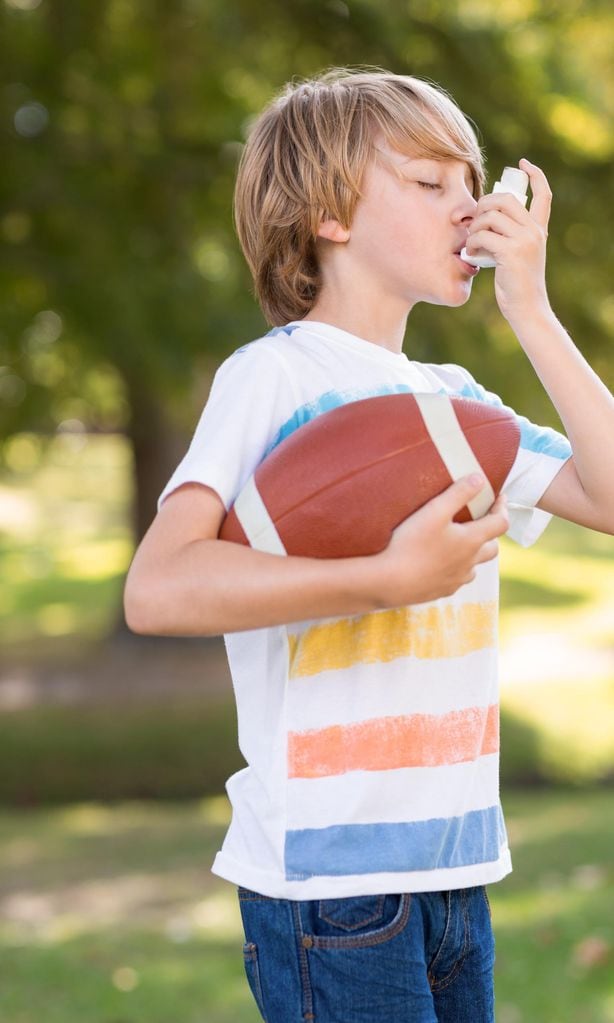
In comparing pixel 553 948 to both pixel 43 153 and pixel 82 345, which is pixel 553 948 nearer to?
pixel 82 345

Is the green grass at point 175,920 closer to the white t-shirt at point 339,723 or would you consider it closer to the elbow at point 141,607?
the white t-shirt at point 339,723

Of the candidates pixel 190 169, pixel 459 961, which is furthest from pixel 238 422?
pixel 190 169

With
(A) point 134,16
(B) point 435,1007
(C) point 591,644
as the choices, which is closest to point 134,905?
(B) point 435,1007

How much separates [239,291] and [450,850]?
6.52 m

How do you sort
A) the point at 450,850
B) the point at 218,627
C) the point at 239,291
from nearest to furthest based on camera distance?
the point at 218,627, the point at 450,850, the point at 239,291

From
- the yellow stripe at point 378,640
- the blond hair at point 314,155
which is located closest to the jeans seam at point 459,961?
the yellow stripe at point 378,640

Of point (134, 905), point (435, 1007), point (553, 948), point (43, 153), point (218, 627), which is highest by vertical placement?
point (43, 153)

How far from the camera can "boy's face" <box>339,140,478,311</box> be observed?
5.08 ft

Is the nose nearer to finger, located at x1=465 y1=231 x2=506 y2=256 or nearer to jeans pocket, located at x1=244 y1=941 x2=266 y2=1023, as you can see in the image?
finger, located at x1=465 y1=231 x2=506 y2=256

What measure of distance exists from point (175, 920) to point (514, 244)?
15.0 feet

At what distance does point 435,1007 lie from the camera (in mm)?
1580

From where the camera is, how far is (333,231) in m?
1.59

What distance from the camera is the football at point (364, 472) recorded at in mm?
1371

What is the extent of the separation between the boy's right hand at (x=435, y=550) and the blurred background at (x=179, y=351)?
2770 mm
